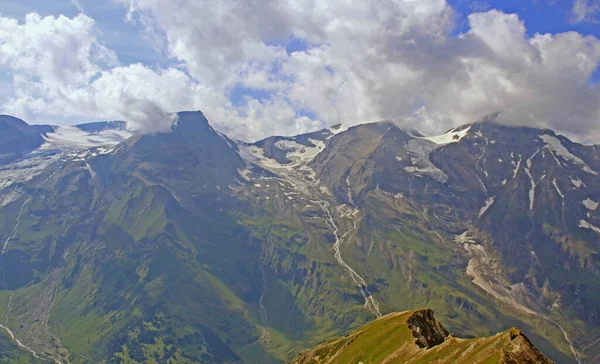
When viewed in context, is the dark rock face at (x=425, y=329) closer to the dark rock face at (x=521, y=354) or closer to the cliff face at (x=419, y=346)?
the cliff face at (x=419, y=346)

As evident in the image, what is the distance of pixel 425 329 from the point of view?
15875cm

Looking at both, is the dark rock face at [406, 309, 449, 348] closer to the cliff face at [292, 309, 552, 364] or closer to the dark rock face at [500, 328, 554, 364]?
the cliff face at [292, 309, 552, 364]

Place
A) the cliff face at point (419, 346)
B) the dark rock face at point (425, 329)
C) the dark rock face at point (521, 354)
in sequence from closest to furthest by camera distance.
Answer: the dark rock face at point (521, 354) < the cliff face at point (419, 346) < the dark rock face at point (425, 329)

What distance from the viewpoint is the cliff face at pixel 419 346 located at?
95.9 metres

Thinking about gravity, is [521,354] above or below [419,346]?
above

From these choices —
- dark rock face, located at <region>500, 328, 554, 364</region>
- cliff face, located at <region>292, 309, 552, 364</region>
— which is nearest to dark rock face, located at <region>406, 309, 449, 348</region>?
cliff face, located at <region>292, 309, 552, 364</region>

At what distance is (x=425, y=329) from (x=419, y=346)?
21668 mm

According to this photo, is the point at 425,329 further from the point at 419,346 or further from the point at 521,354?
the point at 521,354

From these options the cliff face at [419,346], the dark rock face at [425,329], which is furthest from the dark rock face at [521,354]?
the dark rock face at [425,329]

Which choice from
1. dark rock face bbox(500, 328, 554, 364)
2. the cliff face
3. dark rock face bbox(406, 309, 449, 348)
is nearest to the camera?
dark rock face bbox(500, 328, 554, 364)

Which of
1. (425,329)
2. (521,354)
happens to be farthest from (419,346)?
(521,354)

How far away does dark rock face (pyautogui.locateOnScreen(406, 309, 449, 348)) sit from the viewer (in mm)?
146625

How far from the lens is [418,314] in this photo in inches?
6560

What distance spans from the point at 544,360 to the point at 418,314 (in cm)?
7495
